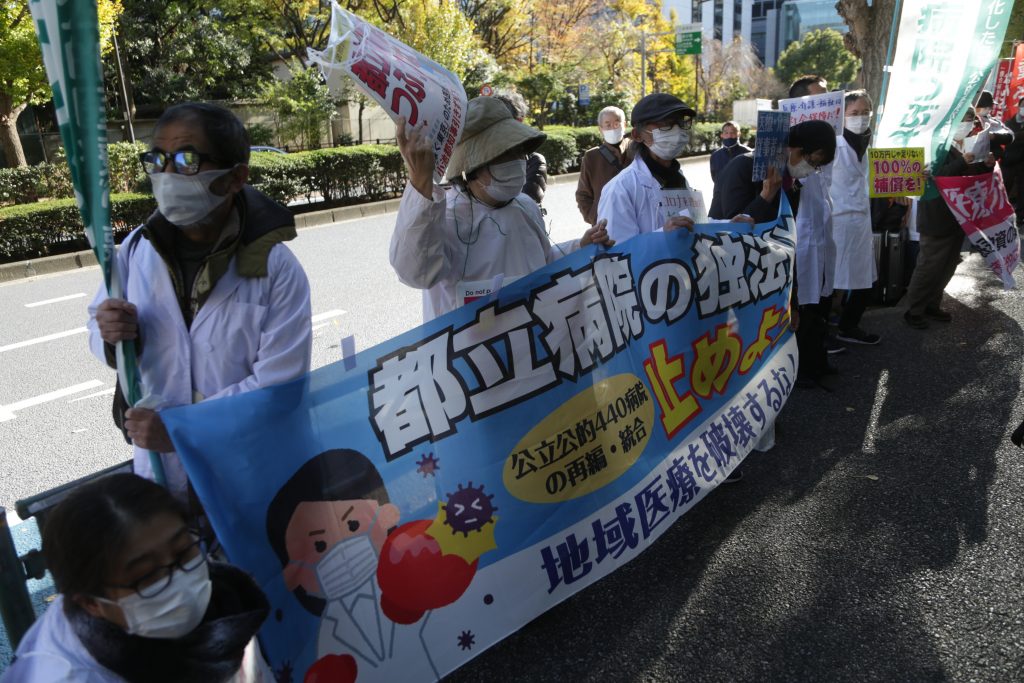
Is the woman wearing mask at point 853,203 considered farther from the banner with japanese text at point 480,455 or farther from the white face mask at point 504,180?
the white face mask at point 504,180

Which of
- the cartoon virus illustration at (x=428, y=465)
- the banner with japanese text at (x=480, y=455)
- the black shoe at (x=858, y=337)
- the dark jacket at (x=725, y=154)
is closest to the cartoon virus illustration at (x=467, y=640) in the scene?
the banner with japanese text at (x=480, y=455)

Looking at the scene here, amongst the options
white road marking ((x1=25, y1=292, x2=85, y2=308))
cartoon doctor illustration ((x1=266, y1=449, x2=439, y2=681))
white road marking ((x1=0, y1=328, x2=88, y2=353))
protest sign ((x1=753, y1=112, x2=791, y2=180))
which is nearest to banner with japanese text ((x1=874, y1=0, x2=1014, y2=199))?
protest sign ((x1=753, y1=112, x2=791, y2=180))

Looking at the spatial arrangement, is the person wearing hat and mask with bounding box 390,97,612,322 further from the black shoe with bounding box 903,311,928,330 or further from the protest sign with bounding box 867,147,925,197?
the black shoe with bounding box 903,311,928,330

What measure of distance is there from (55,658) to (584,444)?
1.75 meters

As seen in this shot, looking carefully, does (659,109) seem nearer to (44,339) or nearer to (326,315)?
(326,315)

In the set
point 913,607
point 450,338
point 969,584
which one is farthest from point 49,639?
point 969,584

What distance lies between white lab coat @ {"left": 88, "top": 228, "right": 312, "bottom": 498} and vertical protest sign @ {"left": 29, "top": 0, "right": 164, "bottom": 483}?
251mm

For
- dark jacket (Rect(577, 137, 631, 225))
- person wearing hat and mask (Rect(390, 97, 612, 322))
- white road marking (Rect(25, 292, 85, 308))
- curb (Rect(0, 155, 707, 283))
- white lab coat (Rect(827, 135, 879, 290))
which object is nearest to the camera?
person wearing hat and mask (Rect(390, 97, 612, 322))

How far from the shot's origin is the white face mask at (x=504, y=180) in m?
2.79

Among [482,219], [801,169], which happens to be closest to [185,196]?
[482,219]

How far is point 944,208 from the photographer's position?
20.5ft

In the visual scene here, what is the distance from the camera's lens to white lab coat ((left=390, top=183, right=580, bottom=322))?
2553 millimetres

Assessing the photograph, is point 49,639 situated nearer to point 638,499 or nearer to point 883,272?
point 638,499

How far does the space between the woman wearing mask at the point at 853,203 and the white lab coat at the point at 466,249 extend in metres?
3.36
